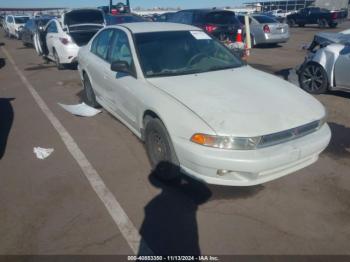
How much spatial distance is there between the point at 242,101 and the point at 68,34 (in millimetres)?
8040

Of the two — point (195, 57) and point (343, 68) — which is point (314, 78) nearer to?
point (343, 68)

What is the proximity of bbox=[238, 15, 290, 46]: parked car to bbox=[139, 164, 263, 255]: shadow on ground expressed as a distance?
1254 cm

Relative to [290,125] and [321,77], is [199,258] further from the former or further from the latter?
[321,77]

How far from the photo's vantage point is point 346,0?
57.6m

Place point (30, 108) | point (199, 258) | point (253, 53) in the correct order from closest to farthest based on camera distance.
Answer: point (199, 258), point (30, 108), point (253, 53)

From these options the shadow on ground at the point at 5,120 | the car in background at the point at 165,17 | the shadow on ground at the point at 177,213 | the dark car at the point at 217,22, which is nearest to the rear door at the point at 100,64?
the shadow on ground at the point at 5,120

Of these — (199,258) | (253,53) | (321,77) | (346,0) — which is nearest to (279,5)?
(346,0)

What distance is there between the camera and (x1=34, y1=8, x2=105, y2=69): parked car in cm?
986


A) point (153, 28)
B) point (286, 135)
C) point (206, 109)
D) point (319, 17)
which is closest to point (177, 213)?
point (206, 109)

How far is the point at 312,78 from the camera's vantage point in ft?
22.6

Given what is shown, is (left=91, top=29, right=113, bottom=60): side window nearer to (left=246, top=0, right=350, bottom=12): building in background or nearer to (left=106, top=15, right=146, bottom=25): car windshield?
(left=106, top=15, right=146, bottom=25): car windshield

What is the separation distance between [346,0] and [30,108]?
64.6 m

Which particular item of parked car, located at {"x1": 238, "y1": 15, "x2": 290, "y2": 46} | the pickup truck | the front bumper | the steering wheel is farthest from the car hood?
the pickup truck

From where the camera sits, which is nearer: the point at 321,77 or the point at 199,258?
the point at 199,258
